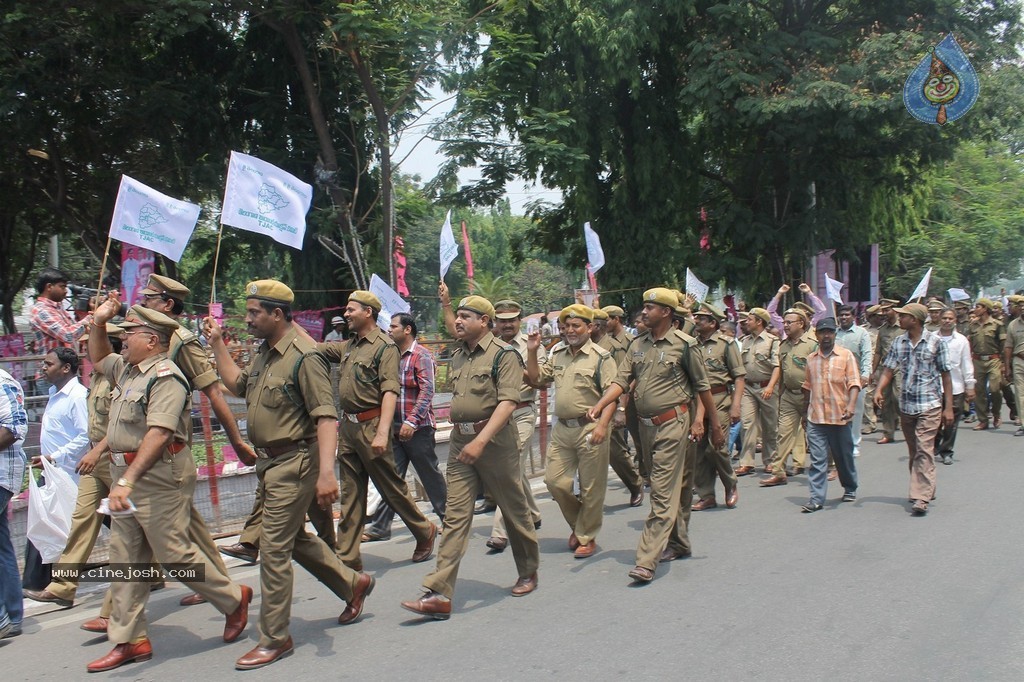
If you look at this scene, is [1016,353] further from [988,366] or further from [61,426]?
[61,426]

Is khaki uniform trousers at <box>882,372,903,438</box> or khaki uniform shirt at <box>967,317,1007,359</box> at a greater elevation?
khaki uniform shirt at <box>967,317,1007,359</box>

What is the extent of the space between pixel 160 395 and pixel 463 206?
15.3 meters

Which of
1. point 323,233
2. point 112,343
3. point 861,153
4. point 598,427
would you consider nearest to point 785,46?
point 861,153

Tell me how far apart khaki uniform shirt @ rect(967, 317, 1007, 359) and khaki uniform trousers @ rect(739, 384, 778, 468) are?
4.78m

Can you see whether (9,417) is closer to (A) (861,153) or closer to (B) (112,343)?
(B) (112,343)

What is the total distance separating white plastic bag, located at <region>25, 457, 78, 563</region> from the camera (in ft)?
19.8

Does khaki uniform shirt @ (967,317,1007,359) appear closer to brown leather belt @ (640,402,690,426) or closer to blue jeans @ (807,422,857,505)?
blue jeans @ (807,422,857,505)

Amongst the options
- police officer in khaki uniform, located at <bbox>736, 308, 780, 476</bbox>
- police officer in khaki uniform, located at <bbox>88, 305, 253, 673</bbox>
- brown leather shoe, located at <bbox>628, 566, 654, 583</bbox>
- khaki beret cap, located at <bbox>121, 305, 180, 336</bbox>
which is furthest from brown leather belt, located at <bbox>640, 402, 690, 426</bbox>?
police officer in khaki uniform, located at <bbox>736, 308, 780, 476</bbox>

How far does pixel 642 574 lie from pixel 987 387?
31.8 ft

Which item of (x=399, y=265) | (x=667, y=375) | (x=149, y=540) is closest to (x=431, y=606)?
(x=149, y=540)

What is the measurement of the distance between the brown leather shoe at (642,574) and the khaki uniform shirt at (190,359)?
296 centimetres

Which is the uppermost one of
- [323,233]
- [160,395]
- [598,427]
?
[323,233]

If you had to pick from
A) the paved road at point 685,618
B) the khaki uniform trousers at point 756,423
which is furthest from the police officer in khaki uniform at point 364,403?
the khaki uniform trousers at point 756,423

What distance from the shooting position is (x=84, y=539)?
233 inches
